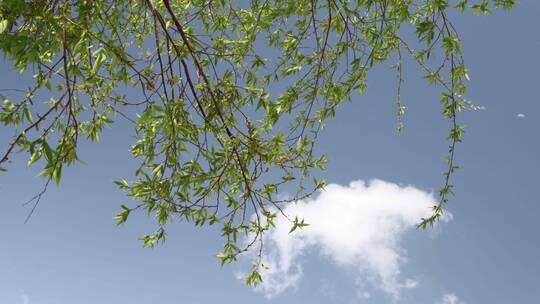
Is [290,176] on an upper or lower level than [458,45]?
lower

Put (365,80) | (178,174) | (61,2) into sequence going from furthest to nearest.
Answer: (365,80), (178,174), (61,2)

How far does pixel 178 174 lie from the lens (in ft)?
10.4

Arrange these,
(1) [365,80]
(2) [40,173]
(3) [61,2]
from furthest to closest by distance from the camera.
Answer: (1) [365,80] < (3) [61,2] < (2) [40,173]

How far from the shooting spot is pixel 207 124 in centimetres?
341

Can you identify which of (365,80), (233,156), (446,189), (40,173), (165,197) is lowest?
(40,173)

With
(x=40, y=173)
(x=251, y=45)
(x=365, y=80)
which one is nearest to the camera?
(x=40, y=173)

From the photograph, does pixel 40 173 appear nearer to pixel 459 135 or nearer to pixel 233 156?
pixel 233 156

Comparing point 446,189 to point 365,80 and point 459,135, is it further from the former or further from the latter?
point 365,80

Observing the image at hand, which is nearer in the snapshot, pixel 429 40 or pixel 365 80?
pixel 429 40

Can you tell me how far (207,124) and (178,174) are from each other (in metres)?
0.42

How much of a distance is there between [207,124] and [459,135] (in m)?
2.33

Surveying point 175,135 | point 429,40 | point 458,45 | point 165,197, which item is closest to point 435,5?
point 429,40

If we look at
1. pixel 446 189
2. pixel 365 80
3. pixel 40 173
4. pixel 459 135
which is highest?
pixel 365 80

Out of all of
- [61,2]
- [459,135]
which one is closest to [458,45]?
[459,135]
